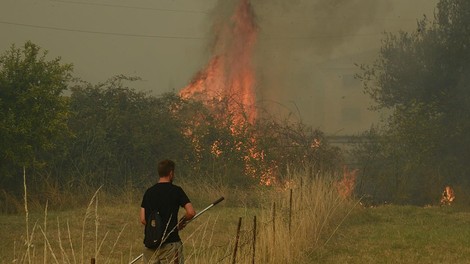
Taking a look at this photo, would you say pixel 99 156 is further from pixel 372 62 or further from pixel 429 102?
pixel 372 62

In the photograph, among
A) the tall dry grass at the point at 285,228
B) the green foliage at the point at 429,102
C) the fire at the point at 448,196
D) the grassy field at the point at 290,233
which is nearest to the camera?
the tall dry grass at the point at 285,228

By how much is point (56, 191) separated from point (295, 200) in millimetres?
11022

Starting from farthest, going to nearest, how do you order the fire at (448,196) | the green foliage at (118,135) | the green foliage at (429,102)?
the green foliage at (429,102) → the fire at (448,196) → the green foliage at (118,135)

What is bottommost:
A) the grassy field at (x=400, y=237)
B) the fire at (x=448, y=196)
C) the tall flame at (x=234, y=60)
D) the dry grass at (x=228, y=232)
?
the fire at (x=448, y=196)

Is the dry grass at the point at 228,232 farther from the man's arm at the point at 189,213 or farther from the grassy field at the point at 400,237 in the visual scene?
the man's arm at the point at 189,213

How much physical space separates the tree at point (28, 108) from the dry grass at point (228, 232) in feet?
7.21

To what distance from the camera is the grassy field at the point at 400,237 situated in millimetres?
13039

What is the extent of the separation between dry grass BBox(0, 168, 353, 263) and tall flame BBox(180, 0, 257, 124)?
14575 millimetres

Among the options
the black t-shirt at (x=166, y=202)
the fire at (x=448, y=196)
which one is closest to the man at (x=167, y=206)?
the black t-shirt at (x=166, y=202)

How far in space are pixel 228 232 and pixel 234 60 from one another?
20.5 metres

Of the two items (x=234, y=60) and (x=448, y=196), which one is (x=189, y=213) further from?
(x=234, y=60)

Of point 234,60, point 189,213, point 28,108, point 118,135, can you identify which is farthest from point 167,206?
point 234,60

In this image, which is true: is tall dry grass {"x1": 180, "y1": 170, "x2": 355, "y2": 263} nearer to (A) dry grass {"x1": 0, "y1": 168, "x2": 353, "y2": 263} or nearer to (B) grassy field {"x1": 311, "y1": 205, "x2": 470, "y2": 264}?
(A) dry grass {"x1": 0, "y1": 168, "x2": 353, "y2": 263}

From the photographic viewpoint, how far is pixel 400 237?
15859 mm
